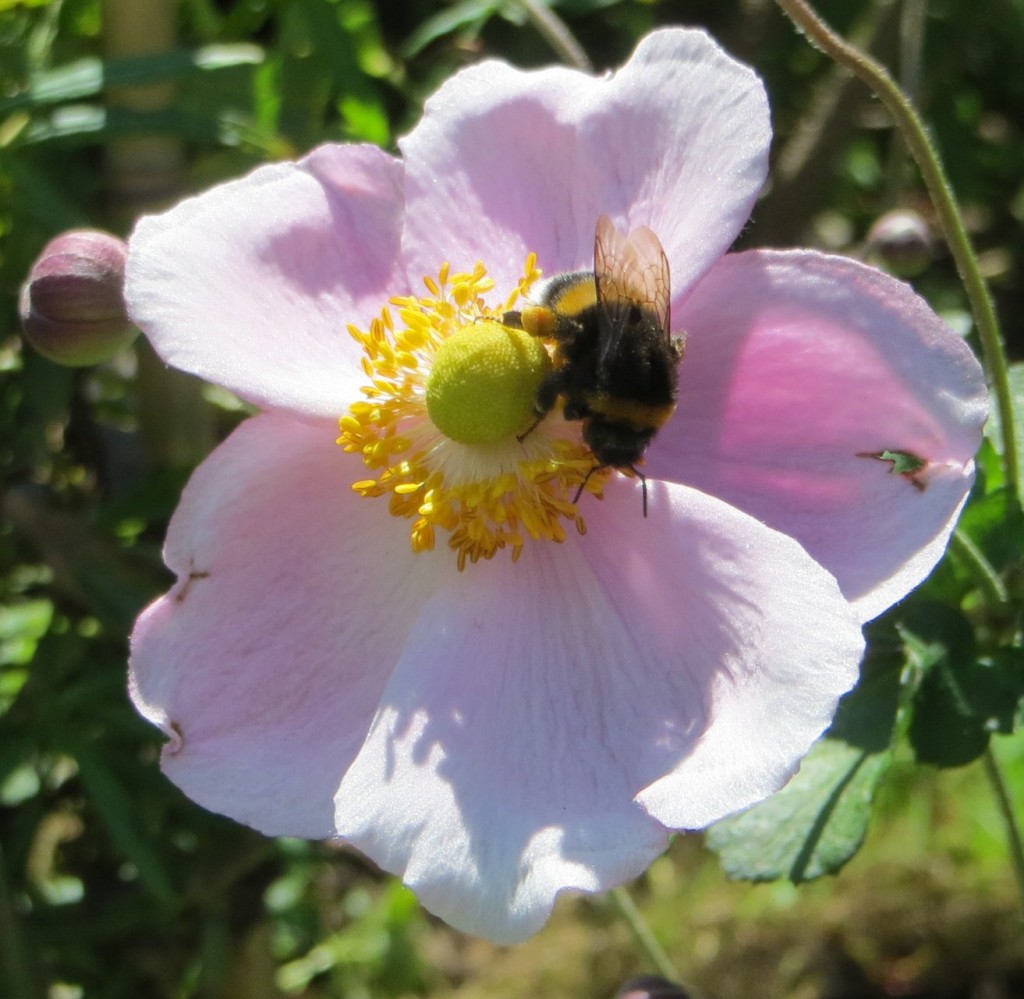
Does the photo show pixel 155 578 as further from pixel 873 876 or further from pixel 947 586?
pixel 873 876

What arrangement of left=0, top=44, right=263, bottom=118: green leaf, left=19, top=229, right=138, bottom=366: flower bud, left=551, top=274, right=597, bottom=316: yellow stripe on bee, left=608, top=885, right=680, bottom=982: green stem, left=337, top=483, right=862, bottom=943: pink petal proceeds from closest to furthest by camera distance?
1. left=337, top=483, right=862, bottom=943: pink petal
2. left=551, top=274, right=597, bottom=316: yellow stripe on bee
3. left=19, top=229, right=138, bottom=366: flower bud
4. left=0, top=44, right=263, bottom=118: green leaf
5. left=608, top=885, right=680, bottom=982: green stem

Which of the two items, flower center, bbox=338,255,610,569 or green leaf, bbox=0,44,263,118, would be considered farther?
green leaf, bbox=0,44,263,118

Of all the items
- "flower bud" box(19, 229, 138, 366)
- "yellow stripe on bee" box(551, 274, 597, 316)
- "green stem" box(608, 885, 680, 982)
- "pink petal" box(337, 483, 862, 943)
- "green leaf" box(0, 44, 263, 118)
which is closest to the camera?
"pink petal" box(337, 483, 862, 943)

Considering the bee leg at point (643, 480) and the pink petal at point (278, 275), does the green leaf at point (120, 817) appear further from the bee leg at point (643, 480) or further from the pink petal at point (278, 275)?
the bee leg at point (643, 480)

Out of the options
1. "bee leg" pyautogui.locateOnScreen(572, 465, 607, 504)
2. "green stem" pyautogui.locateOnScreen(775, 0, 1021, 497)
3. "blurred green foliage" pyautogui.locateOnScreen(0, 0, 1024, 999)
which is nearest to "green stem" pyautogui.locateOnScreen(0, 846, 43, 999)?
"blurred green foliage" pyautogui.locateOnScreen(0, 0, 1024, 999)

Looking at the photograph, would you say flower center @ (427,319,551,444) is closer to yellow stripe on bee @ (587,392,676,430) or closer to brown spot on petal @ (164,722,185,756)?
yellow stripe on bee @ (587,392,676,430)

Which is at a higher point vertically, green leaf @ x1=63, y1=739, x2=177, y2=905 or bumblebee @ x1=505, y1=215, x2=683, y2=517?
bumblebee @ x1=505, y1=215, x2=683, y2=517
